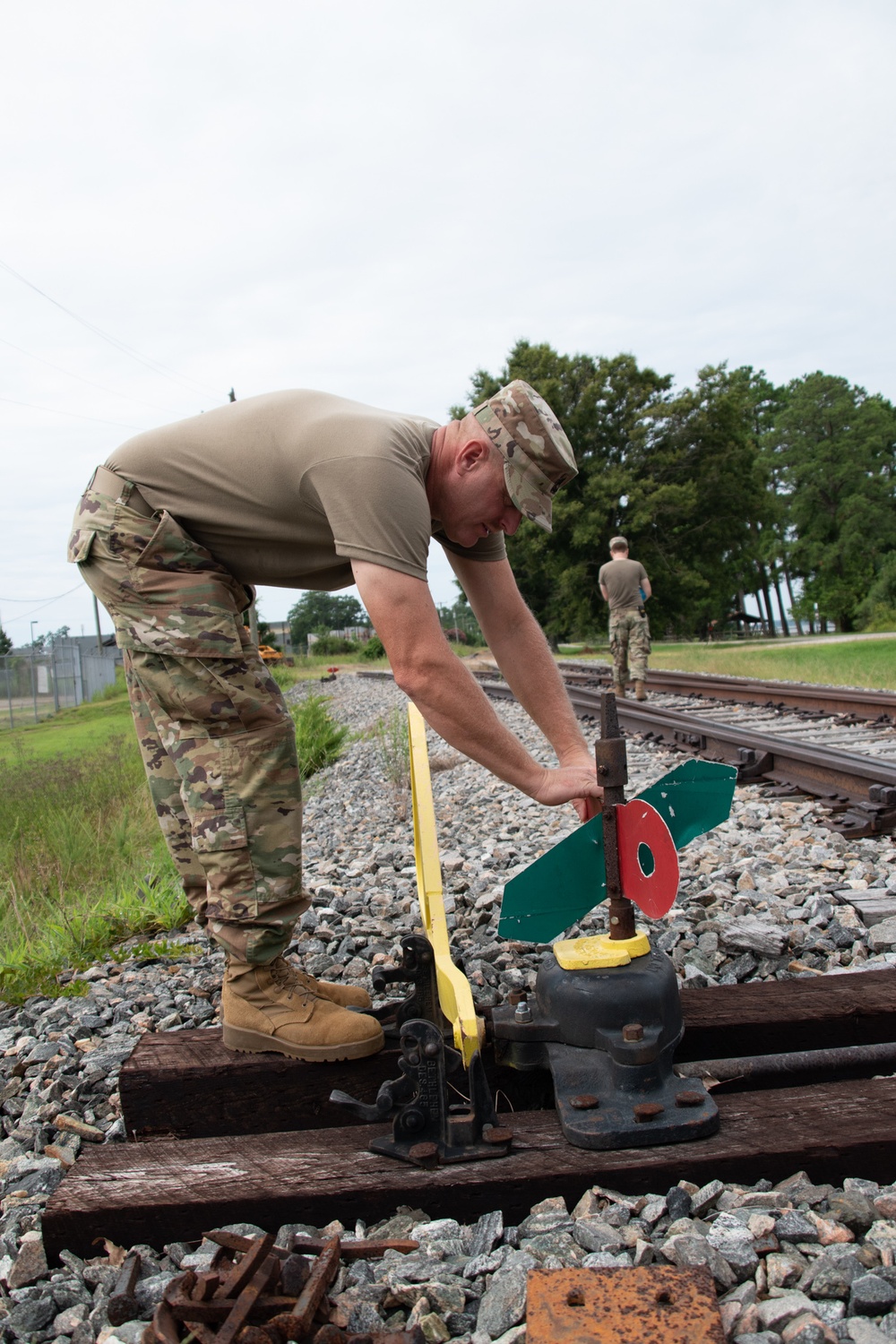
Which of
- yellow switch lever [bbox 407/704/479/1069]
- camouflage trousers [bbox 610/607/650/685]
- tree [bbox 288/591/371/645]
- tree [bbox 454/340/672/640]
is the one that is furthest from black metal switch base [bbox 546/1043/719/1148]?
tree [bbox 288/591/371/645]

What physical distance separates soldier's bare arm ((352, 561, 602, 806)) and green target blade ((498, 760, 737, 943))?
18cm

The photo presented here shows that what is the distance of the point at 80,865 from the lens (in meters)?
A: 5.59

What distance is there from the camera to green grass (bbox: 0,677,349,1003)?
3.51 metres

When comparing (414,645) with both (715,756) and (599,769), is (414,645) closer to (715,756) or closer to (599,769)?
(599,769)

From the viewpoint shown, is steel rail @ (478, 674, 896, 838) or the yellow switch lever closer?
the yellow switch lever

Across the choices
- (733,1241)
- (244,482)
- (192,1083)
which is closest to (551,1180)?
(733,1241)

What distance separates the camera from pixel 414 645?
1.87 meters

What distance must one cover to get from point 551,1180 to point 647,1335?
368mm

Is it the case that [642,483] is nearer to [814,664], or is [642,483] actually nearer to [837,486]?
[814,664]

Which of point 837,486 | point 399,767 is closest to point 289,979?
point 399,767

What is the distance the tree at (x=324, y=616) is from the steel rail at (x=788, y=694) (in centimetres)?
5806

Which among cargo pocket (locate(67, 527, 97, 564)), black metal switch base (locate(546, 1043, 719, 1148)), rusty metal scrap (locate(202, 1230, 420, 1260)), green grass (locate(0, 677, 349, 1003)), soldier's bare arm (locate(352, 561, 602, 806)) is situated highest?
cargo pocket (locate(67, 527, 97, 564))

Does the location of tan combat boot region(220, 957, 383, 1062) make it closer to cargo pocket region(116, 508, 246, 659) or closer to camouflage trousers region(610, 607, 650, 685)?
cargo pocket region(116, 508, 246, 659)

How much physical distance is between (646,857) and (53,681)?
2665 cm
